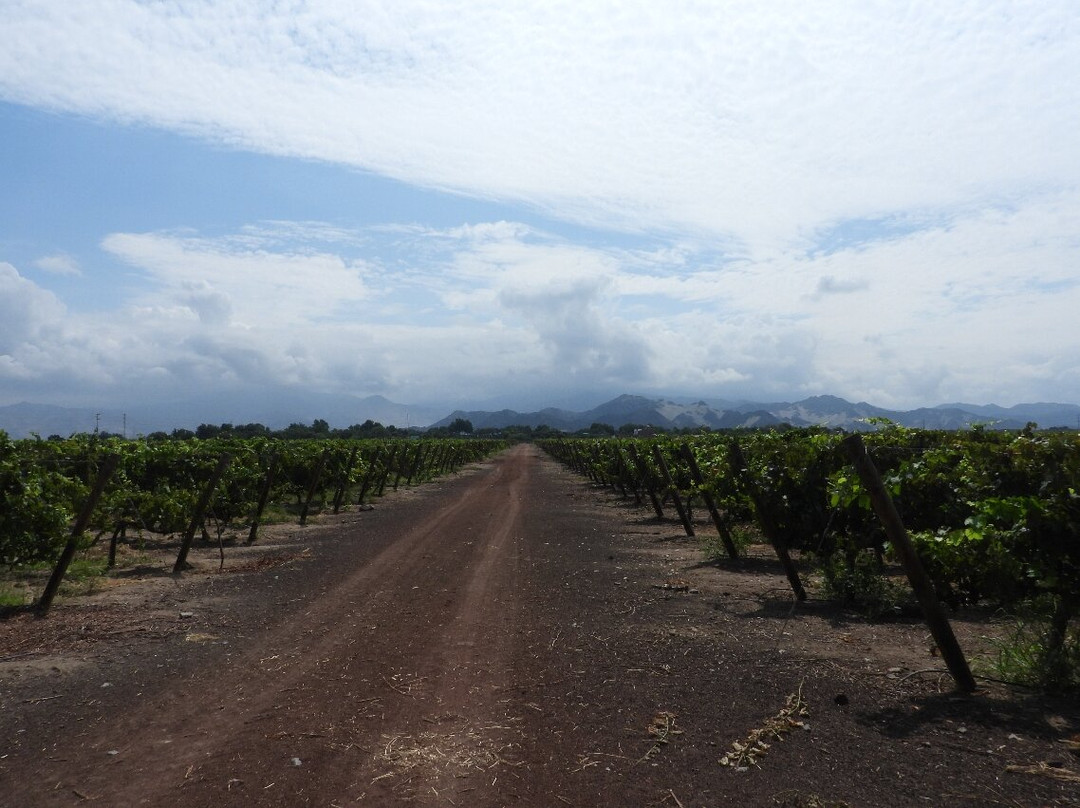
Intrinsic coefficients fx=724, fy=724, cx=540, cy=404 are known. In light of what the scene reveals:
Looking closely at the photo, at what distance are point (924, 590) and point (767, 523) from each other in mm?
4083

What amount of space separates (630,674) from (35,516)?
7.59 meters

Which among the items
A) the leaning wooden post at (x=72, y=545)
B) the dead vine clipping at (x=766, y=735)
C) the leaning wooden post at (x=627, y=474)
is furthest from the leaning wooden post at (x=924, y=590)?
the leaning wooden post at (x=627, y=474)

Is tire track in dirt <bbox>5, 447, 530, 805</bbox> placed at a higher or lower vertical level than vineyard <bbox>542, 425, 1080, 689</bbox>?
lower

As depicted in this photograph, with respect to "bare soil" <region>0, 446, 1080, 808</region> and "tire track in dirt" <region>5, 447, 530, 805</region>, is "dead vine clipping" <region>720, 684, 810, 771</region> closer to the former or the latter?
"bare soil" <region>0, 446, 1080, 808</region>

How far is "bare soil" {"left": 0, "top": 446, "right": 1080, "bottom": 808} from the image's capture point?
412 cm

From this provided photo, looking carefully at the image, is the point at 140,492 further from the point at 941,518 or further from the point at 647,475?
the point at 941,518

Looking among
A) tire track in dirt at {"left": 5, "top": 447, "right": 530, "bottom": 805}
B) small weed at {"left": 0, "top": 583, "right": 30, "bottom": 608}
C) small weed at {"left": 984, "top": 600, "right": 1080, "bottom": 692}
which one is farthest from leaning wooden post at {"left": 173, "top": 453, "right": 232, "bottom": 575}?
small weed at {"left": 984, "top": 600, "right": 1080, "bottom": 692}

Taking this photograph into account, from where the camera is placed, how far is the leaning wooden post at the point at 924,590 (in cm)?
532

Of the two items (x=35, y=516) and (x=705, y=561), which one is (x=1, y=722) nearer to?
(x=35, y=516)

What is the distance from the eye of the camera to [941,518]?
888 cm

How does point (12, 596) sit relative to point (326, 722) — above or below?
above

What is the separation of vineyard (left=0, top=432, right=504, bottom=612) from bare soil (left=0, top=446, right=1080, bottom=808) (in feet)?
3.27

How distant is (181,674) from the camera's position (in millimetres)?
6312

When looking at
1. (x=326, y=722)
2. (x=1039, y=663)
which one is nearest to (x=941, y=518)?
(x=1039, y=663)
